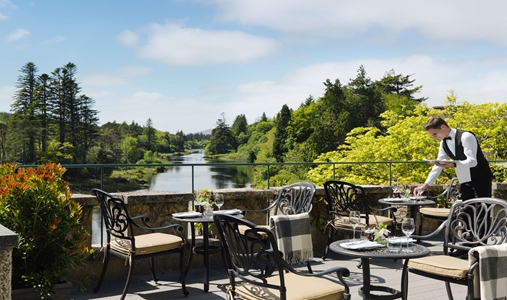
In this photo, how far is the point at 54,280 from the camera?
2.81 m

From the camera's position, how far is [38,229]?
9.39 ft

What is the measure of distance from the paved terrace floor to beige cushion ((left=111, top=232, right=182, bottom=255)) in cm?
46

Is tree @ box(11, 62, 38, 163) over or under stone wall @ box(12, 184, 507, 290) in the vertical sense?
over

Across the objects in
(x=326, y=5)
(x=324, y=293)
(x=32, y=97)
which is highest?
(x=32, y=97)

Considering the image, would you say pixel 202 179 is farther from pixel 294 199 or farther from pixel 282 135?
pixel 294 199

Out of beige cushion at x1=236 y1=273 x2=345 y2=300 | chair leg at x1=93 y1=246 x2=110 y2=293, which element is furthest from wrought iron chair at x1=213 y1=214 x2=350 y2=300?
chair leg at x1=93 y1=246 x2=110 y2=293

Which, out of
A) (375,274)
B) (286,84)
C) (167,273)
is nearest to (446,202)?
(375,274)

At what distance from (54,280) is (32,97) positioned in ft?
187

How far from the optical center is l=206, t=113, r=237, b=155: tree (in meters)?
100

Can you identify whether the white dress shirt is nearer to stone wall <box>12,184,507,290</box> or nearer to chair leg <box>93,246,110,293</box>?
stone wall <box>12,184,507,290</box>

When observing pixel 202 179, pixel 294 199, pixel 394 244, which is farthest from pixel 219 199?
pixel 202 179

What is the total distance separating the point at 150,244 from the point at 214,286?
0.92 meters

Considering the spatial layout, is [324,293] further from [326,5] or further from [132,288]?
[326,5]

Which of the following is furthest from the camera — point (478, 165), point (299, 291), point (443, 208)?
point (443, 208)
